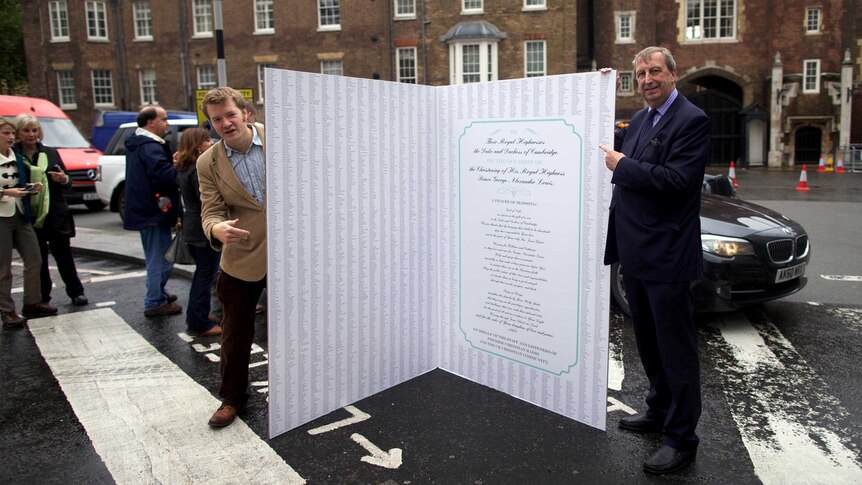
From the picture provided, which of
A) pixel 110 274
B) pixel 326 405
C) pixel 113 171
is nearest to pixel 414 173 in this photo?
pixel 326 405

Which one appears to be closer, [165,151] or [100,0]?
[165,151]

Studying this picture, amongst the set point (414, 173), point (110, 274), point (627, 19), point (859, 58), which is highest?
point (627, 19)

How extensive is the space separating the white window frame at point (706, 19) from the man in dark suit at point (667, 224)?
32.7m

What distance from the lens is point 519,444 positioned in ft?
12.0

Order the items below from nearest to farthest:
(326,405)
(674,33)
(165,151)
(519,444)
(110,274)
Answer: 1. (519,444)
2. (326,405)
3. (165,151)
4. (110,274)
5. (674,33)

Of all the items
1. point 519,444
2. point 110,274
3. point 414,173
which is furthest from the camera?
point 110,274

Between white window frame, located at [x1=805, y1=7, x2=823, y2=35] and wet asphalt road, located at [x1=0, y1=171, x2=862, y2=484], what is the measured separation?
31786 millimetres

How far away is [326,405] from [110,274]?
230 inches

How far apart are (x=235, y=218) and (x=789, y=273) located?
466cm

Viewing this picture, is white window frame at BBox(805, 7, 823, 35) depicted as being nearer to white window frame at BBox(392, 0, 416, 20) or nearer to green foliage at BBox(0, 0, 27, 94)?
white window frame at BBox(392, 0, 416, 20)

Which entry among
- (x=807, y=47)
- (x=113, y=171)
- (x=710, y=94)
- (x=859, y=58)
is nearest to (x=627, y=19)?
(x=710, y=94)

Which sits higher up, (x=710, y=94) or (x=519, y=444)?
(x=710, y=94)

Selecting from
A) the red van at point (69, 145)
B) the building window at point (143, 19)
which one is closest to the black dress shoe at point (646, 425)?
the red van at point (69, 145)

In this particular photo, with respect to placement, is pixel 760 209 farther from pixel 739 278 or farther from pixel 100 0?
pixel 100 0
